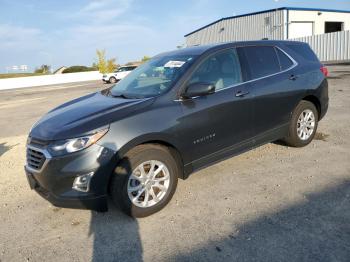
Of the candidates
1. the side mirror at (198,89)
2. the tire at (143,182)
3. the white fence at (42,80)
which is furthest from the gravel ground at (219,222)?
the white fence at (42,80)

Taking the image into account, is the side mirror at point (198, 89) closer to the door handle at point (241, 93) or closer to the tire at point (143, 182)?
the door handle at point (241, 93)

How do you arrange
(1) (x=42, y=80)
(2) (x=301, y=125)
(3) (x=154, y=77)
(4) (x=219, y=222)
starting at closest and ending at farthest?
(4) (x=219, y=222)
(3) (x=154, y=77)
(2) (x=301, y=125)
(1) (x=42, y=80)

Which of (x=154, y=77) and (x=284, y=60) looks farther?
(x=284, y=60)

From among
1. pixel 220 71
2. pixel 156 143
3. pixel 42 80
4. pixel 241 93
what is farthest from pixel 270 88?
pixel 42 80

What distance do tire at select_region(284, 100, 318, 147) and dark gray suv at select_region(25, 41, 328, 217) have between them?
20 mm

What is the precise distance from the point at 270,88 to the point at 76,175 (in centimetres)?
290

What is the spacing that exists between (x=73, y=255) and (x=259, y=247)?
67.4 inches

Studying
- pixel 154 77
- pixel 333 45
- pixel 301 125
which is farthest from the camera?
pixel 333 45

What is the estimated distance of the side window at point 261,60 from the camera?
4.65 m

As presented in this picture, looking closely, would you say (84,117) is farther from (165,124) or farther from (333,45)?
(333,45)

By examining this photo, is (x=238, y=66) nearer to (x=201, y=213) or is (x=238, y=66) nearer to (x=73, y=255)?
(x=201, y=213)

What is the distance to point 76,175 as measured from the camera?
3.28 meters

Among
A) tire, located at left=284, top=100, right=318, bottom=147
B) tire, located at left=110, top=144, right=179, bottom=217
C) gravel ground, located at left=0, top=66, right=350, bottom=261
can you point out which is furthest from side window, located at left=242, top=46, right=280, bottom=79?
tire, located at left=110, top=144, right=179, bottom=217

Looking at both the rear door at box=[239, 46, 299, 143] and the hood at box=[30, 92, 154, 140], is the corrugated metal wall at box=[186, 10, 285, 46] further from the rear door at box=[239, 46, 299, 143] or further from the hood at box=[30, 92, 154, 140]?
the hood at box=[30, 92, 154, 140]
